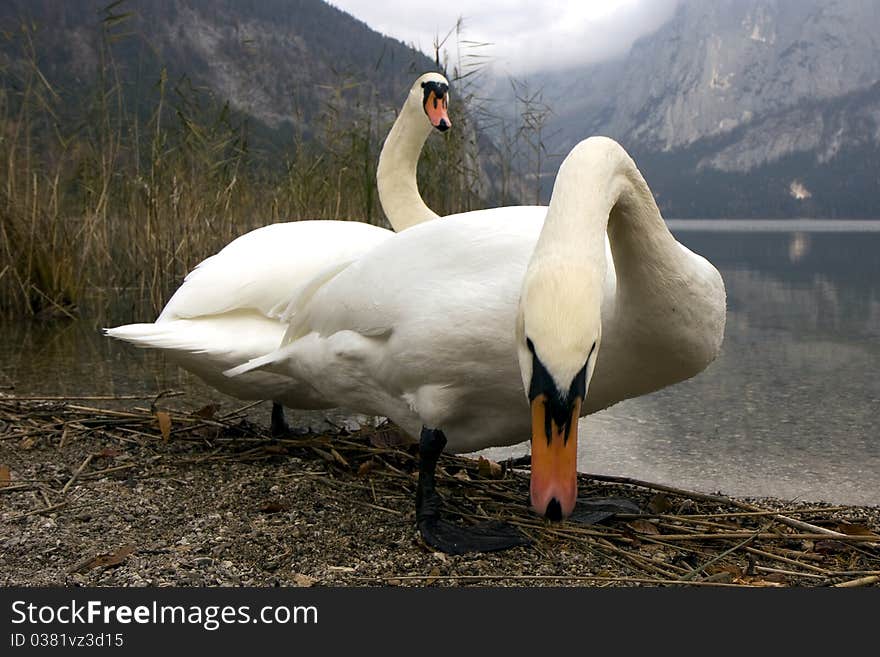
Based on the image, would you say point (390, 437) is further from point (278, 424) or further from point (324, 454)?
point (278, 424)

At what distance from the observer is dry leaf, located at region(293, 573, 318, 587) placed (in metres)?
2.17

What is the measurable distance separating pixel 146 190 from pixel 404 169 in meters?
2.33

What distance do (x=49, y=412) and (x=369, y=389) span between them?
1.71m

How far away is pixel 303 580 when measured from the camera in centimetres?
220

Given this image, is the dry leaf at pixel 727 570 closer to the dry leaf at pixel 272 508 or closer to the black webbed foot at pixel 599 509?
the black webbed foot at pixel 599 509

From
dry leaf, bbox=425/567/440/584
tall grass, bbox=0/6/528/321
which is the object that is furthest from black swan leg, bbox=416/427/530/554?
tall grass, bbox=0/6/528/321

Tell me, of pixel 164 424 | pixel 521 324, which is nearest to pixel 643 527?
pixel 521 324

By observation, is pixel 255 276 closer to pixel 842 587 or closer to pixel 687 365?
pixel 687 365

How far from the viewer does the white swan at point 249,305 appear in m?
3.24

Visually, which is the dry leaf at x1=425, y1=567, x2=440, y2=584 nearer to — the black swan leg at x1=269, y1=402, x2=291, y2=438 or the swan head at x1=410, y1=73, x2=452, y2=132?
the black swan leg at x1=269, y1=402, x2=291, y2=438

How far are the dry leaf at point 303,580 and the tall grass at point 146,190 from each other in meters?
4.01

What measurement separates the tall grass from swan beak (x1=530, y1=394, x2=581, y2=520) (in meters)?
4.34

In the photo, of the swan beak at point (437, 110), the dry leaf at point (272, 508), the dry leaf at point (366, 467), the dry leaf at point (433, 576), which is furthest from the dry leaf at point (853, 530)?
the swan beak at point (437, 110)

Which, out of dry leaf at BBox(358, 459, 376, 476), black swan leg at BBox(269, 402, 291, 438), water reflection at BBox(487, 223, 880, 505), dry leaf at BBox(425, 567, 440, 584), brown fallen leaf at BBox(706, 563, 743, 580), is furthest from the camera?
black swan leg at BBox(269, 402, 291, 438)
